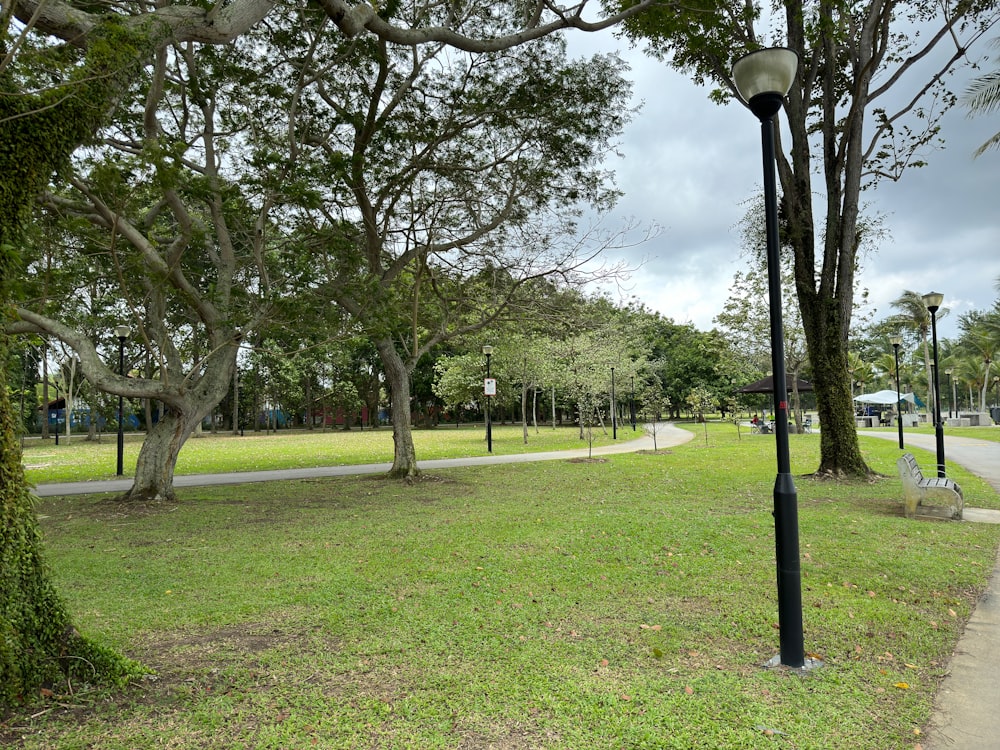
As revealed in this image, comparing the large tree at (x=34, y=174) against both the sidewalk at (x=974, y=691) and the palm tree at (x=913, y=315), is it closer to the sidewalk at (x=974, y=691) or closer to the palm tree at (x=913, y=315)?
the sidewalk at (x=974, y=691)

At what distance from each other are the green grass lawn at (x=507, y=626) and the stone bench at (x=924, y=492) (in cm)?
41

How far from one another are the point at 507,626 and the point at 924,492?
7174mm

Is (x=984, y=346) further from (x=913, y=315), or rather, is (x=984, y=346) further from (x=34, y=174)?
(x=34, y=174)

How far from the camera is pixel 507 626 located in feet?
14.3

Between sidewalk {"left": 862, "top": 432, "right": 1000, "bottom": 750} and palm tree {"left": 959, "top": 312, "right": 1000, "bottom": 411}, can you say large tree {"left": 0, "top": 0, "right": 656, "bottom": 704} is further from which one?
palm tree {"left": 959, "top": 312, "right": 1000, "bottom": 411}

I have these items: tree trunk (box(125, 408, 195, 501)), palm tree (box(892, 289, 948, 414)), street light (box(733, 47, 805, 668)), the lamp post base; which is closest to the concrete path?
tree trunk (box(125, 408, 195, 501))

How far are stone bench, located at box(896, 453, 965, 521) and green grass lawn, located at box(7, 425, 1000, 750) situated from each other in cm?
41

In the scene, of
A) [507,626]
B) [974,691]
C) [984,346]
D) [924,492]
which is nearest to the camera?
[974,691]

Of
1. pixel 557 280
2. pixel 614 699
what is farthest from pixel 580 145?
pixel 614 699

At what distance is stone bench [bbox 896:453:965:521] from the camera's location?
817 centimetres

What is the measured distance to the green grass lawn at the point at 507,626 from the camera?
296 cm

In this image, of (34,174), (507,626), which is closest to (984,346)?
(507,626)

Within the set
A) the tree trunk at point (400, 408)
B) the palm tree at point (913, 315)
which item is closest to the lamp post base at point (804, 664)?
the tree trunk at point (400, 408)

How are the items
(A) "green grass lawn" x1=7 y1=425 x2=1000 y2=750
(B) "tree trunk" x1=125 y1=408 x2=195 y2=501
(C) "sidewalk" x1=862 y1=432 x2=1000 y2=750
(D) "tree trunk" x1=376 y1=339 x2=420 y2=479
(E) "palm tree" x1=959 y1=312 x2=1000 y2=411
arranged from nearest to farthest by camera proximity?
(C) "sidewalk" x1=862 y1=432 x2=1000 y2=750 < (A) "green grass lawn" x1=7 y1=425 x2=1000 y2=750 < (B) "tree trunk" x1=125 y1=408 x2=195 y2=501 < (D) "tree trunk" x1=376 y1=339 x2=420 y2=479 < (E) "palm tree" x1=959 y1=312 x2=1000 y2=411
